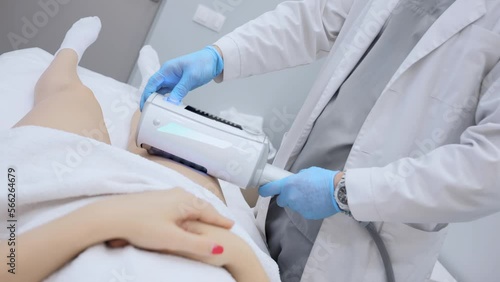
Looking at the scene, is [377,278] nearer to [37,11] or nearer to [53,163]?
[53,163]

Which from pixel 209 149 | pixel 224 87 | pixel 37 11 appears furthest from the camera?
pixel 224 87

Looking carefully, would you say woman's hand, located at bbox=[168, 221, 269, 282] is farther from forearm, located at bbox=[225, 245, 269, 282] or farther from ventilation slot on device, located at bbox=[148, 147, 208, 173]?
ventilation slot on device, located at bbox=[148, 147, 208, 173]

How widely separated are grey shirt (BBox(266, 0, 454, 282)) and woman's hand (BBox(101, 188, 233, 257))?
17.6 inches

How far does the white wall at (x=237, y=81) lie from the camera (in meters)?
2.22

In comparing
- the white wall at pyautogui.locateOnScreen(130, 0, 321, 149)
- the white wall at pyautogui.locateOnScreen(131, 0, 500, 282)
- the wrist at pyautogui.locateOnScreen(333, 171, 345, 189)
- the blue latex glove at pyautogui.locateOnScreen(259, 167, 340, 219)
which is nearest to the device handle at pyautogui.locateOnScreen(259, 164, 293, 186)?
the blue latex glove at pyautogui.locateOnScreen(259, 167, 340, 219)

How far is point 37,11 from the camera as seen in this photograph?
222cm

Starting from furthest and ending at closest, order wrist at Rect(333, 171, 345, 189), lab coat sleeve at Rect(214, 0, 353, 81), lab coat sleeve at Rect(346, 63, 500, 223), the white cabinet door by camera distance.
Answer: the white cabinet door < lab coat sleeve at Rect(214, 0, 353, 81) < wrist at Rect(333, 171, 345, 189) < lab coat sleeve at Rect(346, 63, 500, 223)

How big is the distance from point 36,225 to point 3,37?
2.02 m

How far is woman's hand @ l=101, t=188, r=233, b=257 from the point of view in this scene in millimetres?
610

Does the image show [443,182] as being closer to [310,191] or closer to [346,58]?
[310,191]

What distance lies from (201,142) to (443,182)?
0.52 meters

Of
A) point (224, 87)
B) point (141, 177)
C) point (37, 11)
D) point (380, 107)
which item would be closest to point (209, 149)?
point (141, 177)

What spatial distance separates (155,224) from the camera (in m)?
0.62

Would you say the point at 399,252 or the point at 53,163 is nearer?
the point at 53,163
